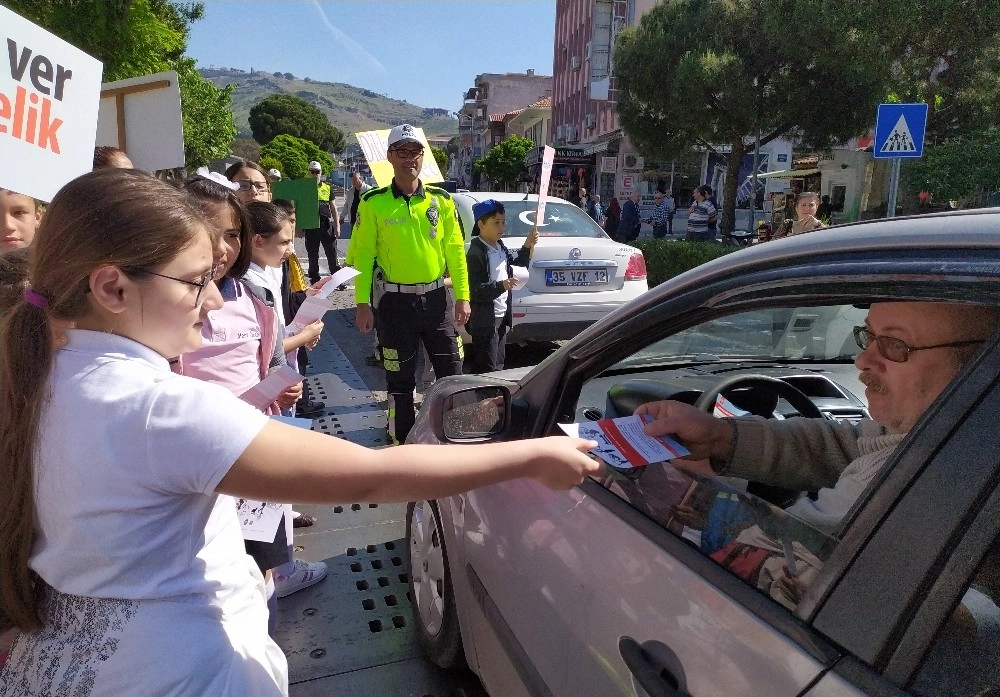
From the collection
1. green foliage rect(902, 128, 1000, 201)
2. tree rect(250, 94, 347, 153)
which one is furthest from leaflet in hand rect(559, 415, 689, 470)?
tree rect(250, 94, 347, 153)

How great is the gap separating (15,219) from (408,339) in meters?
2.25

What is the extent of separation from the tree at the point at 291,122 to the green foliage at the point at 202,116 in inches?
2865

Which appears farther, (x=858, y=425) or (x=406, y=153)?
(x=406, y=153)

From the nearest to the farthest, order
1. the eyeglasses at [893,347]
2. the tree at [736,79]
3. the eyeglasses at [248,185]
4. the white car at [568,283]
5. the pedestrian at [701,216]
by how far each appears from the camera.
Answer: the eyeglasses at [893,347]
the eyeglasses at [248,185]
the white car at [568,283]
the pedestrian at [701,216]
the tree at [736,79]

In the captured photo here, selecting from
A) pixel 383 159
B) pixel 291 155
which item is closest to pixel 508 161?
pixel 291 155

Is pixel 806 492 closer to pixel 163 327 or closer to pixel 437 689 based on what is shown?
pixel 163 327

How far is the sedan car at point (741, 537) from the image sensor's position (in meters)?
0.93

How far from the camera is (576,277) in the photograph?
6.97 metres

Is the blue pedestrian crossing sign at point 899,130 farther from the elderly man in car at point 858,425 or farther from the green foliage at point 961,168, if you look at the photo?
the green foliage at point 961,168

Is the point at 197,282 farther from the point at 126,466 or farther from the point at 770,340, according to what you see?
the point at 770,340

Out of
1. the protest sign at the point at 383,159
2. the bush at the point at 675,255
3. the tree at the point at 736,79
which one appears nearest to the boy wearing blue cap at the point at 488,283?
the protest sign at the point at 383,159

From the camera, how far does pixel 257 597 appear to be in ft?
4.60

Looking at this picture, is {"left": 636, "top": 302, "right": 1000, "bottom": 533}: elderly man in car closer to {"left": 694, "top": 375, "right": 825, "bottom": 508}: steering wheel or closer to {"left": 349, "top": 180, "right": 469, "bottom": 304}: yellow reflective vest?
{"left": 694, "top": 375, "right": 825, "bottom": 508}: steering wheel

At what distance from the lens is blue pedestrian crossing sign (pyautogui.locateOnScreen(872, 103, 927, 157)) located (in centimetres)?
769
